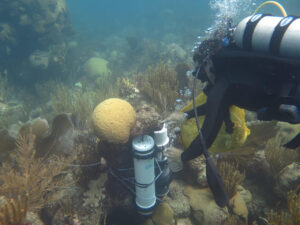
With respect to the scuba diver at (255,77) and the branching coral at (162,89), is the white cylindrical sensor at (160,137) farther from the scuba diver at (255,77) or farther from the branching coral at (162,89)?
the branching coral at (162,89)

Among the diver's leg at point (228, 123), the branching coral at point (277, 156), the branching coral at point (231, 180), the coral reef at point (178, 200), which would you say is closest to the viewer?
the diver's leg at point (228, 123)

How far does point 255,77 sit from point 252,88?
0.36ft

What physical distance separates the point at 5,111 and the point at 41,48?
6078 mm

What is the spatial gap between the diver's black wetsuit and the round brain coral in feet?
4.82

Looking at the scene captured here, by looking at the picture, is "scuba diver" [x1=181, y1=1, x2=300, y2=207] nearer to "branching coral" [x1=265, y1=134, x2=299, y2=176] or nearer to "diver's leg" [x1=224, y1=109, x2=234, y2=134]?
"diver's leg" [x1=224, y1=109, x2=234, y2=134]

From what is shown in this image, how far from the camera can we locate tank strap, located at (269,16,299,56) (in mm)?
1657

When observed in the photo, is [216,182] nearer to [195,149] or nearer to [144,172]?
[195,149]

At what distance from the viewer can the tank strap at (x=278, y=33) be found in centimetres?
166

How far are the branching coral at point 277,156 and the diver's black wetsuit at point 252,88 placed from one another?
321 cm

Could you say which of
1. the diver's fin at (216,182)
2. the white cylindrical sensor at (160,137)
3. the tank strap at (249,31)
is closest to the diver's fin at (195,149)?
the diver's fin at (216,182)

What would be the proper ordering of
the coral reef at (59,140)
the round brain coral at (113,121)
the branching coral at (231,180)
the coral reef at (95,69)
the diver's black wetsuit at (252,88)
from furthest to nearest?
the coral reef at (95,69) → the coral reef at (59,140) → the branching coral at (231,180) → the round brain coral at (113,121) → the diver's black wetsuit at (252,88)

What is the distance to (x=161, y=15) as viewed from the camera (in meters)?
35.2

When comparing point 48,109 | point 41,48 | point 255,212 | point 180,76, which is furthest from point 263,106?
point 41,48

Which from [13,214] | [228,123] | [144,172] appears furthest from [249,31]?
[13,214]
